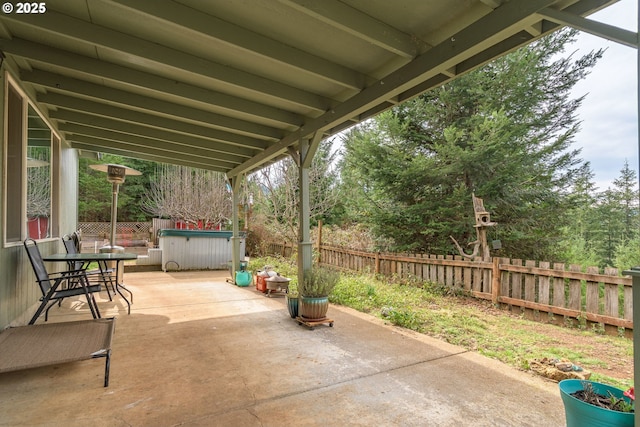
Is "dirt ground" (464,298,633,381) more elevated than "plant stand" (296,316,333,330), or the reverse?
"plant stand" (296,316,333,330)

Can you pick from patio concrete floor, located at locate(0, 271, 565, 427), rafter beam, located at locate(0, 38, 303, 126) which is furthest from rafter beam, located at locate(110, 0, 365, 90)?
patio concrete floor, located at locate(0, 271, 565, 427)

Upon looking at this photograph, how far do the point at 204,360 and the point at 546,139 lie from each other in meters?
7.40

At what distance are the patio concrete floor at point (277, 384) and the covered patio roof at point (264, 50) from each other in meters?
2.29

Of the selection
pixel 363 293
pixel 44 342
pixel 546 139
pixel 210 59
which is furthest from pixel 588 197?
pixel 44 342

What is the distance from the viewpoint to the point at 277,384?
2303 millimetres

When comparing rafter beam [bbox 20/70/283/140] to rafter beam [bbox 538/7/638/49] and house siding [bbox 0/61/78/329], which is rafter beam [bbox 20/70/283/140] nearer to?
house siding [bbox 0/61/78/329]

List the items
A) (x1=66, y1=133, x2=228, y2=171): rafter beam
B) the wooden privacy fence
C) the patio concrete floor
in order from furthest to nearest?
1. (x1=66, y1=133, x2=228, y2=171): rafter beam
2. the wooden privacy fence
3. the patio concrete floor

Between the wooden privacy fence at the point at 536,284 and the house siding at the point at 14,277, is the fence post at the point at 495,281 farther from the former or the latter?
the house siding at the point at 14,277

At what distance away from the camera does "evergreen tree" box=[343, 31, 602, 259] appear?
20.5 ft

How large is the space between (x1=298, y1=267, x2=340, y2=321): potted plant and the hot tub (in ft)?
14.8

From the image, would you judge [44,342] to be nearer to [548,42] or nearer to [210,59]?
[210,59]

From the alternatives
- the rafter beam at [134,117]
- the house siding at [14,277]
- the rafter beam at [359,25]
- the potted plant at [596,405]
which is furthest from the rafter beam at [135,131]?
the potted plant at [596,405]

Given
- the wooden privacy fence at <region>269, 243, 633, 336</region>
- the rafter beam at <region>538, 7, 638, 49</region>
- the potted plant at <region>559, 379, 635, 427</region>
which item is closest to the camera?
the potted plant at <region>559, 379, 635, 427</region>

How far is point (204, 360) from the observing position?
2.71 metres
